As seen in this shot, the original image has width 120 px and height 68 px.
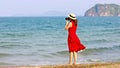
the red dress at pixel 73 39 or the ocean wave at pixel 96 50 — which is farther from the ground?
the red dress at pixel 73 39

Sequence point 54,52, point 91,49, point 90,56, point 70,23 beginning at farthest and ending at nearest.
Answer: point 91,49
point 54,52
point 90,56
point 70,23

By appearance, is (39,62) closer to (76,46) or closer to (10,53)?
(10,53)

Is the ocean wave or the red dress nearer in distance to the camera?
the red dress

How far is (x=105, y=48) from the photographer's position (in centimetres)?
2448

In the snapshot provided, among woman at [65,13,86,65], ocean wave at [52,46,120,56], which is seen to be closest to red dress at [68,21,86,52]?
woman at [65,13,86,65]

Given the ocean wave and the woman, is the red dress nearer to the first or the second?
the woman

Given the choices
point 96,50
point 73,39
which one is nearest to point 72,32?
point 73,39

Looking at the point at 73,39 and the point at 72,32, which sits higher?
the point at 72,32

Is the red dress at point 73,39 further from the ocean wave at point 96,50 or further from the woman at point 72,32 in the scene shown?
the ocean wave at point 96,50

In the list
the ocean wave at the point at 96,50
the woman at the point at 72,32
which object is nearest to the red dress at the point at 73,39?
the woman at the point at 72,32

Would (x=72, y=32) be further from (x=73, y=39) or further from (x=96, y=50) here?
(x=96, y=50)

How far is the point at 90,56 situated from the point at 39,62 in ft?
12.6

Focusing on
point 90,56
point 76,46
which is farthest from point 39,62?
point 76,46

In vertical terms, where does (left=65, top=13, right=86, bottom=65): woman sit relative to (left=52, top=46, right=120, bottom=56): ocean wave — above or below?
above
